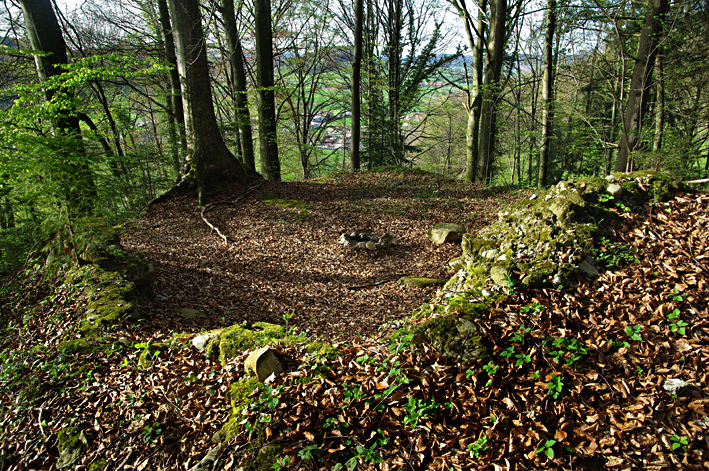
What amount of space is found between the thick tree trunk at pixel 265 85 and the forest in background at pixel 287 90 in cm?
5

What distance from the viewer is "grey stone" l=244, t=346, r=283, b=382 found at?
118 inches

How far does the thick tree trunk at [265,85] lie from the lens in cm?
1094

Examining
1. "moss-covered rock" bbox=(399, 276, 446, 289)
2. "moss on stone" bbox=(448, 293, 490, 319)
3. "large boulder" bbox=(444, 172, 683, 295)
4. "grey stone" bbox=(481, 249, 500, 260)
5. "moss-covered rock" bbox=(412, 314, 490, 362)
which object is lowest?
"moss-covered rock" bbox=(399, 276, 446, 289)

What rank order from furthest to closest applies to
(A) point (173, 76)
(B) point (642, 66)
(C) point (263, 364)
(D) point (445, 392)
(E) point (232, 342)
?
(A) point (173, 76), (B) point (642, 66), (E) point (232, 342), (C) point (263, 364), (D) point (445, 392)

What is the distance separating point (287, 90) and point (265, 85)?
8.91ft

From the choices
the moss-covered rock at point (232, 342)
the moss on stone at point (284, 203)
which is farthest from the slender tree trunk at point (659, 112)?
the moss-covered rock at point (232, 342)

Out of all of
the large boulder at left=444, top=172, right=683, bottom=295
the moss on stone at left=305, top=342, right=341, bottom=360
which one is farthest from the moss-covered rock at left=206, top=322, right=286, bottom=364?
the large boulder at left=444, top=172, right=683, bottom=295

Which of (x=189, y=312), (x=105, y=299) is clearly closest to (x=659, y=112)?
(x=189, y=312)

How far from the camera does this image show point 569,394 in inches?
101

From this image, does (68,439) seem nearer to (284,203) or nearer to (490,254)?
(490,254)

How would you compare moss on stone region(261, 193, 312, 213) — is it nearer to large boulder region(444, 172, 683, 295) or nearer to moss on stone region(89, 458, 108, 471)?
large boulder region(444, 172, 683, 295)

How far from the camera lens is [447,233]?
24.1 feet

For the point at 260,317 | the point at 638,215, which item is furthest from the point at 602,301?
the point at 260,317

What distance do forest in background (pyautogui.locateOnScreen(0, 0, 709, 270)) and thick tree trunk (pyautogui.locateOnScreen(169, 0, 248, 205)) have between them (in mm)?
35
